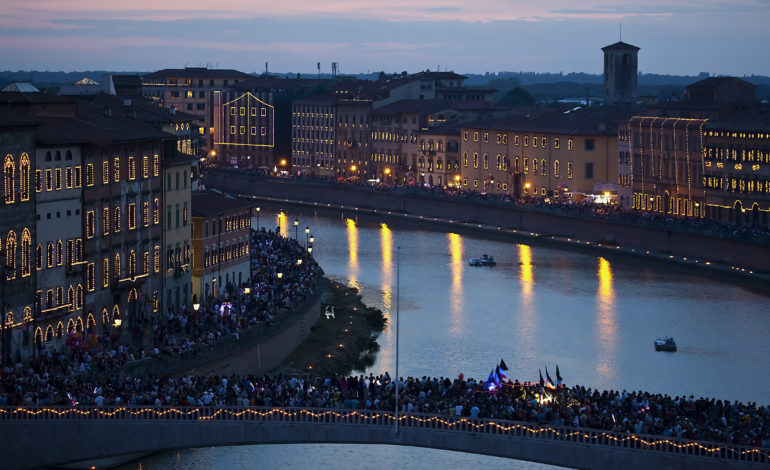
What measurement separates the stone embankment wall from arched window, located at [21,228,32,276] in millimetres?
42949

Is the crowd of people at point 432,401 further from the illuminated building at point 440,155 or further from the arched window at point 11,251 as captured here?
the illuminated building at point 440,155

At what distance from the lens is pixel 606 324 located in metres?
67.5

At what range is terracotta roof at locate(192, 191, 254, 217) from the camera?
6412 centimetres

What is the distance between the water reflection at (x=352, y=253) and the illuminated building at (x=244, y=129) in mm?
44929

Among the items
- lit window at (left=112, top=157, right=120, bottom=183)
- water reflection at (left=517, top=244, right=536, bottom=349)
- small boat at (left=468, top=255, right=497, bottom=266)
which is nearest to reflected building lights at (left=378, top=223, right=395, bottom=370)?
small boat at (left=468, top=255, right=497, bottom=266)

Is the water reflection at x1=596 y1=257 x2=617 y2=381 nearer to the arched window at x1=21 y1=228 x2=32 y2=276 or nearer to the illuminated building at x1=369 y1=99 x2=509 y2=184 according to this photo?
the arched window at x1=21 y1=228 x2=32 y2=276

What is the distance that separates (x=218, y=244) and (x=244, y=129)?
331 ft

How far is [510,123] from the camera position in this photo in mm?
125875

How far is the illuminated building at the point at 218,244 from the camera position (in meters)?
62.6

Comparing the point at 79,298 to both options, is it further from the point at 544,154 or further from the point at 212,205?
the point at 544,154

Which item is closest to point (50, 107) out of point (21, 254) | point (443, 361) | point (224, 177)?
point (21, 254)

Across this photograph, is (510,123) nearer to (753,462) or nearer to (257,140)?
(257,140)

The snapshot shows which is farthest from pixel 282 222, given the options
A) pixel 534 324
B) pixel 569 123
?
pixel 534 324

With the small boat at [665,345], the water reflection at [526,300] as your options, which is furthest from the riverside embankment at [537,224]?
the small boat at [665,345]
